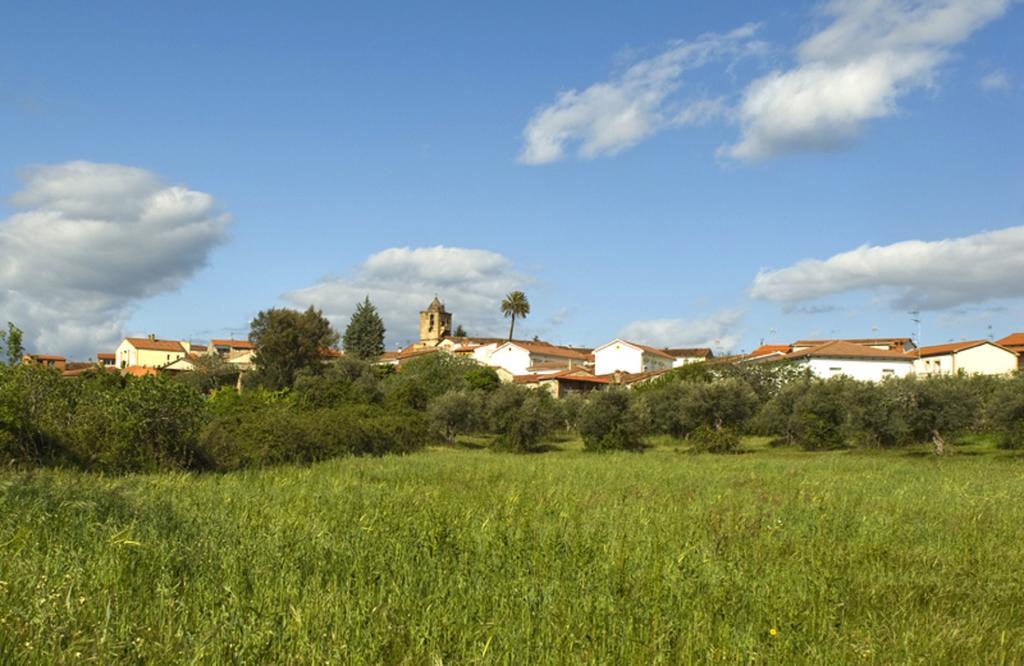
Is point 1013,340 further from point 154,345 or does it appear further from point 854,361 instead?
point 154,345

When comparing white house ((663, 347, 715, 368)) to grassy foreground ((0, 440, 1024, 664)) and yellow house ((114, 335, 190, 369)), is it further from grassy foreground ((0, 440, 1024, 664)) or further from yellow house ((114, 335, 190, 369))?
grassy foreground ((0, 440, 1024, 664))

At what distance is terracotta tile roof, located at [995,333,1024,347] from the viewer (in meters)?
90.6

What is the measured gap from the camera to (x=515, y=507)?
12367mm

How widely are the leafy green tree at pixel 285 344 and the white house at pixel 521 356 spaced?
29766mm

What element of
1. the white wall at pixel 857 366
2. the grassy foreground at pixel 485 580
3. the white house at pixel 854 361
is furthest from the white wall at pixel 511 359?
the grassy foreground at pixel 485 580

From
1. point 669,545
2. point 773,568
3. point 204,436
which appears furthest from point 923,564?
point 204,436

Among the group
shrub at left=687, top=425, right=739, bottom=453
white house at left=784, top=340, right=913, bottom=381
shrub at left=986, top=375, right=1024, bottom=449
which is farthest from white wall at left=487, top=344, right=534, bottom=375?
shrub at left=986, top=375, right=1024, bottom=449

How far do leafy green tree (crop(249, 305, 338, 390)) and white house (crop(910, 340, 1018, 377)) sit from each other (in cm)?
6042

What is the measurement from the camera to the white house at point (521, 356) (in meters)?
106

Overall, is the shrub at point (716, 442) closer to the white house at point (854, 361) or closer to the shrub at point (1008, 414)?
the shrub at point (1008, 414)

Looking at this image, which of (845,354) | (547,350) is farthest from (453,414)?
(547,350)

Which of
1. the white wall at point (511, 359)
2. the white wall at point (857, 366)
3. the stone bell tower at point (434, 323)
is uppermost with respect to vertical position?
the stone bell tower at point (434, 323)

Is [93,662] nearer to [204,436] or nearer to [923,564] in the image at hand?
[923,564]

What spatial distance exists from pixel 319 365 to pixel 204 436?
56955mm
